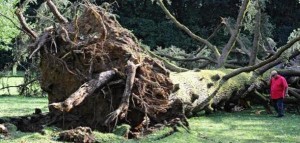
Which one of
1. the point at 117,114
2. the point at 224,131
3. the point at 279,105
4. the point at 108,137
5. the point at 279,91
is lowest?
the point at 224,131

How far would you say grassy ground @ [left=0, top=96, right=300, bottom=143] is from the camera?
852 centimetres

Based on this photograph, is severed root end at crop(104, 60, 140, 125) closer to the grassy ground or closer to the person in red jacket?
the grassy ground

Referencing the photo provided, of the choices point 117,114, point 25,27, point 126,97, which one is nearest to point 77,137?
point 117,114

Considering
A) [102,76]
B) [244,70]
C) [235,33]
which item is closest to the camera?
[102,76]

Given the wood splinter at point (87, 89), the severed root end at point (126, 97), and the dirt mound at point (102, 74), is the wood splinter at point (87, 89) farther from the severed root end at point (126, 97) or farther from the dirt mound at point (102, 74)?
the severed root end at point (126, 97)

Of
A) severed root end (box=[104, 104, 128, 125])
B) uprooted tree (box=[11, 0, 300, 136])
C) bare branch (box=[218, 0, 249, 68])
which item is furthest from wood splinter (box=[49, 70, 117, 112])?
bare branch (box=[218, 0, 249, 68])

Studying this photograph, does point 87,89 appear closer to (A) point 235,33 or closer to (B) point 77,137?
(B) point 77,137

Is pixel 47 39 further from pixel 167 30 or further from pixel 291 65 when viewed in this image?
pixel 167 30

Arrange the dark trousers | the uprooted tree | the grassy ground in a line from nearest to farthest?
1. the grassy ground
2. the uprooted tree
3. the dark trousers

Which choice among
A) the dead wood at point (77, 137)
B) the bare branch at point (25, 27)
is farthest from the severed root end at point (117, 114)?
the bare branch at point (25, 27)

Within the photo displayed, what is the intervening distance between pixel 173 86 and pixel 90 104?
5.35 ft

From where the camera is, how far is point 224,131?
10203mm

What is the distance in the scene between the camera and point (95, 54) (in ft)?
32.6

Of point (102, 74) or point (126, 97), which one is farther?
point (102, 74)
